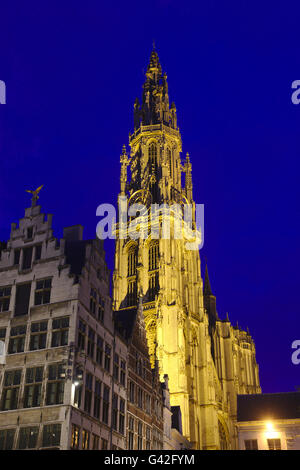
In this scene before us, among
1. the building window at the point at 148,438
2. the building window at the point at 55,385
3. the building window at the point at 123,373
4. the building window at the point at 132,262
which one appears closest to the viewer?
the building window at the point at 55,385

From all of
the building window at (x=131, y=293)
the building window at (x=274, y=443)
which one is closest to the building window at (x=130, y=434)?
the building window at (x=274, y=443)

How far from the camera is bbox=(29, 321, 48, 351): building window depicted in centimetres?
3170

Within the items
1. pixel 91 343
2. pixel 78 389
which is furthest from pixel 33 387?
pixel 91 343

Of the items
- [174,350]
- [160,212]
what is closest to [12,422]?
[174,350]

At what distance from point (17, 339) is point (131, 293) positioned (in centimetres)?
5528

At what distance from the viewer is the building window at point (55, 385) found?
98.1ft

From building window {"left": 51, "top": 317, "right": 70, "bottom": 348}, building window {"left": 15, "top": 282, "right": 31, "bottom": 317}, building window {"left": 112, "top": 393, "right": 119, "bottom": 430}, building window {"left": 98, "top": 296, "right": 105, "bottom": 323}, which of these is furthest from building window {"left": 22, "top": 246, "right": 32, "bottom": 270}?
building window {"left": 112, "top": 393, "right": 119, "bottom": 430}

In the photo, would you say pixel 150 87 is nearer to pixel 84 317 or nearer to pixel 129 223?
pixel 129 223

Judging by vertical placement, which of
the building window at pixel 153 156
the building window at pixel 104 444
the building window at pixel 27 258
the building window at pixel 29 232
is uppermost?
the building window at pixel 153 156

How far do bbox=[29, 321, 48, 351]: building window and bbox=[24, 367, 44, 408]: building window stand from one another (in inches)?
48.5

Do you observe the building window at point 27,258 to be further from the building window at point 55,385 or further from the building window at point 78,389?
the building window at point 78,389

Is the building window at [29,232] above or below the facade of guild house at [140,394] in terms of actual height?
above

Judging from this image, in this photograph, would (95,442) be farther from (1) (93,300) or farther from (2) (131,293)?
(2) (131,293)

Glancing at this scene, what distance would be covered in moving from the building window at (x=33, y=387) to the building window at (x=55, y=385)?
48cm
